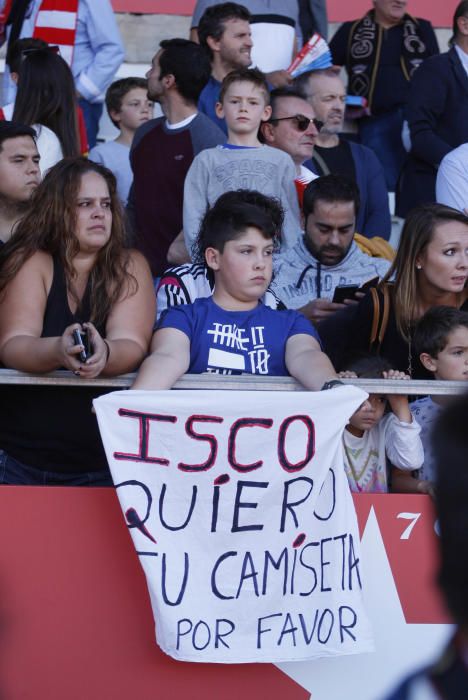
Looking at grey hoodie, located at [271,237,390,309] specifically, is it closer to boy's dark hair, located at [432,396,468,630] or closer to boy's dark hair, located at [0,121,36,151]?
boy's dark hair, located at [0,121,36,151]

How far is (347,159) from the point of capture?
290 inches

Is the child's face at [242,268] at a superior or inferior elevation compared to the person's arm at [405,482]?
superior

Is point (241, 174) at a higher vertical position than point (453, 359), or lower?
higher

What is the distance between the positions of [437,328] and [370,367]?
0.93 ft

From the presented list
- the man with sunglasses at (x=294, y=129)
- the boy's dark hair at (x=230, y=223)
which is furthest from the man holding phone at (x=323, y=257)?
the man with sunglasses at (x=294, y=129)

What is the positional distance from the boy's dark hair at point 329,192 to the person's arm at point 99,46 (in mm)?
2999

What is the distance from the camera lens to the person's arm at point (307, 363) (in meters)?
4.40

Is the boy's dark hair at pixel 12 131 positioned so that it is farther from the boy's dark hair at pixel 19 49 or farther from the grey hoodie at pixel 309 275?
the boy's dark hair at pixel 19 49

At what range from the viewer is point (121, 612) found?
4516 mm

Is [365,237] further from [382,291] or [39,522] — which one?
[39,522]

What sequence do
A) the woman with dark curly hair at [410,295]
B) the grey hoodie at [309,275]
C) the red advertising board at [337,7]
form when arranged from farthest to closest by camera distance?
the red advertising board at [337,7], the grey hoodie at [309,275], the woman with dark curly hair at [410,295]

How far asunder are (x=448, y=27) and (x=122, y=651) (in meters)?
7.73

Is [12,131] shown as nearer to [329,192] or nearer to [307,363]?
[329,192]

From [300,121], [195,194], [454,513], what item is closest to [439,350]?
[195,194]
